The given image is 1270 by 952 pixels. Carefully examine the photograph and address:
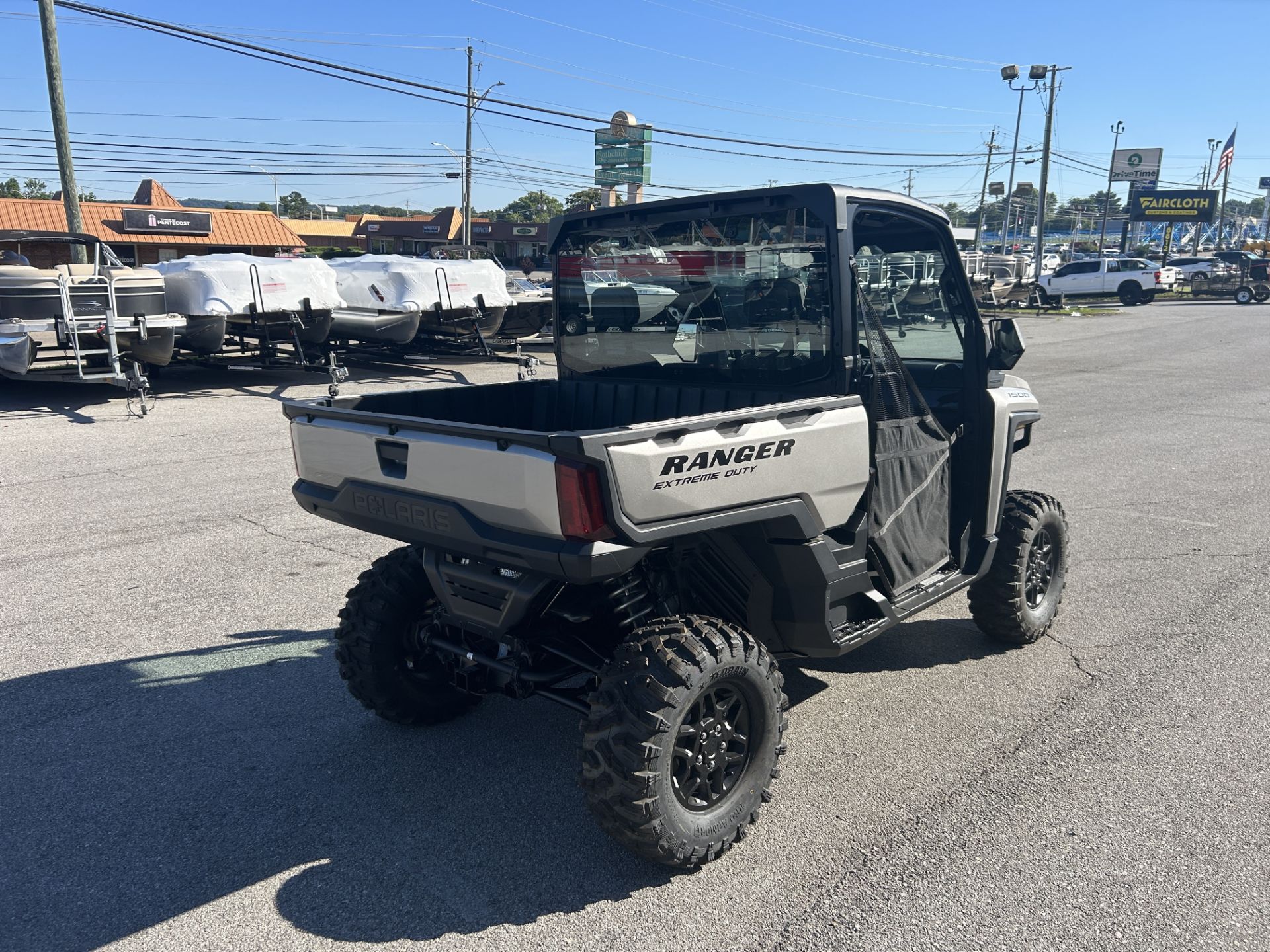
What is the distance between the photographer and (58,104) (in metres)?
16.8

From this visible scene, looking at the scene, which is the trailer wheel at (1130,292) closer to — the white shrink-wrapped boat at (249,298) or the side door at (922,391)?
the white shrink-wrapped boat at (249,298)

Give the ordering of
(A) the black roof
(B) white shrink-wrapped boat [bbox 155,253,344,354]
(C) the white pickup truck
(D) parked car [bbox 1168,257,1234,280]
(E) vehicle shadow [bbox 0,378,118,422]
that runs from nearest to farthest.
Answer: (E) vehicle shadow [bbox 0,378,118,422]
(A) the black roof
(B) white shrink-wrapped boat [bbox 155,253,344,354]
(C) the white pickup truck
(D) parked car [bbox 1168,257,1234,280]

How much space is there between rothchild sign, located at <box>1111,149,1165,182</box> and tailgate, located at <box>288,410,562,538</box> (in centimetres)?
7321

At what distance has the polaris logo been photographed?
9.37 feet

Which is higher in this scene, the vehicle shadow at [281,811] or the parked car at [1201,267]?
the parked car at [1201,267]

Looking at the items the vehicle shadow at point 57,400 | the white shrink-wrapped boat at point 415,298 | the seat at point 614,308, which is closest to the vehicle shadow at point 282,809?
the seat at point 614,308

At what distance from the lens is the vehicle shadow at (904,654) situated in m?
4.57

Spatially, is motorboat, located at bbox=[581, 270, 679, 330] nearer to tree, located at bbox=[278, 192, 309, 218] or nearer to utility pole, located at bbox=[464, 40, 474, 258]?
utility pole, located at bbox=[464, 40, 474, 258]

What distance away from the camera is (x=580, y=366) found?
15.0 ft

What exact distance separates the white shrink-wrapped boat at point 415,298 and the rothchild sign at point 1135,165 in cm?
6176

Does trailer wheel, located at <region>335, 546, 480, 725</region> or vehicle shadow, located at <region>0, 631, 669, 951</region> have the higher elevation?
trailer wheel, located at <region>335, 546, 480, 725</region>

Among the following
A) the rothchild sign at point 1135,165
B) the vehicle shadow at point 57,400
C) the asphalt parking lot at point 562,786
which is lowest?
the asphalt parking lot at point 562,786

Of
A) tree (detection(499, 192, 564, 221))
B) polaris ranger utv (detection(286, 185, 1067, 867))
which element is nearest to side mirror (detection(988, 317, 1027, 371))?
polaris ranger utv (detection(286, 185, 1067, 867))

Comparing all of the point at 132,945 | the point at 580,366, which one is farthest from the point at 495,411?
the point at 132,945
